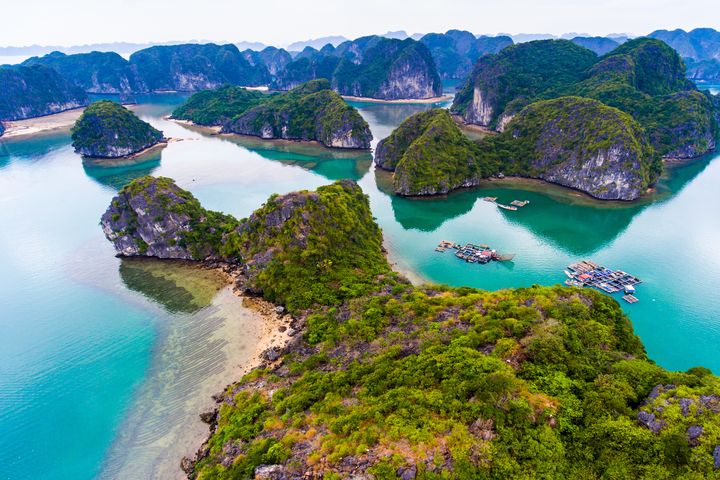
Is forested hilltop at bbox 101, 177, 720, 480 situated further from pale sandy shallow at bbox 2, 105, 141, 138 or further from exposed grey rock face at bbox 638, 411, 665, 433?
pale sandy shallow at bbox 2, 105, 141, 138

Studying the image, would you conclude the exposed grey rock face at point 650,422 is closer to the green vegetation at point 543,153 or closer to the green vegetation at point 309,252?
the green vegetation at point 309,252

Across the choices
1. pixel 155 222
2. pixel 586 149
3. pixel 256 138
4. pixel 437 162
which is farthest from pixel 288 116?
pixel 586 149

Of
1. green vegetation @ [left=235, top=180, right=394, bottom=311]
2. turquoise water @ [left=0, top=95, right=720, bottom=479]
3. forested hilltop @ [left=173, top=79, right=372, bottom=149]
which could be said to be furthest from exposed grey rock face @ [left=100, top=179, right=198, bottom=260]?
forested hilltop @ [left=173, top=79, right=372, bottom=149]

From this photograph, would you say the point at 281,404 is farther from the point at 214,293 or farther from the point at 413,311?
the point at 214,293

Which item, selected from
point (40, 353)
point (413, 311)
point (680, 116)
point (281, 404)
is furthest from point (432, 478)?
point (680, 116)

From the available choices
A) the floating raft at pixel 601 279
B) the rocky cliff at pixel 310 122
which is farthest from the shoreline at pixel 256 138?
the floating raft at pixel 601 279

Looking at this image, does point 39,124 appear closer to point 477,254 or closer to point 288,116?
point 288,116
